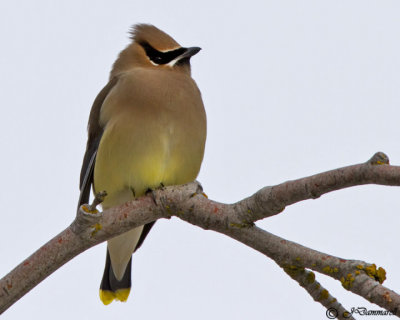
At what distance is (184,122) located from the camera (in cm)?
523

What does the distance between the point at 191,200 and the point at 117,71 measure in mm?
2287

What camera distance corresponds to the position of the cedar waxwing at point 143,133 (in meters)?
5.07

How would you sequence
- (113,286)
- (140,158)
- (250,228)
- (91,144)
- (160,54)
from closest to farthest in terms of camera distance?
(250,228)
(140,158)
(91,144)
(160,54)
(113,286)

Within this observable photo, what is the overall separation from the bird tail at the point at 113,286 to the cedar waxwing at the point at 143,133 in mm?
168

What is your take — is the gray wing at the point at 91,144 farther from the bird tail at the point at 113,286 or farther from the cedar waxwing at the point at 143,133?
the bird tail at the point at 113,286

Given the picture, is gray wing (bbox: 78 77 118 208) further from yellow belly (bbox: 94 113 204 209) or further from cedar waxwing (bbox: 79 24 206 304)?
yellow belly (bbox: 94 113 204 209)

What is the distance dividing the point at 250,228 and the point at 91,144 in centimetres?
217

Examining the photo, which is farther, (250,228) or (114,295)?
(114,295)

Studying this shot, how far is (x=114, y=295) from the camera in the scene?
607cm

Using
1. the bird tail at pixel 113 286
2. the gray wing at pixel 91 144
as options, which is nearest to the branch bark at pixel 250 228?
the gray wing at pixel 91 144

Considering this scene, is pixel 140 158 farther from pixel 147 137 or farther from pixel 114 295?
pixel 114 295

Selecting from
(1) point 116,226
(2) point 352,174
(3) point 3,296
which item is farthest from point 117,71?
(2) point 352,174

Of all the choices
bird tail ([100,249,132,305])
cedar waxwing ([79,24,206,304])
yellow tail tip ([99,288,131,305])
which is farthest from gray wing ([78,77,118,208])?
yellow tail tip ([99,288,131,305])

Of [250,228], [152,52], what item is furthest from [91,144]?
[250,228]
